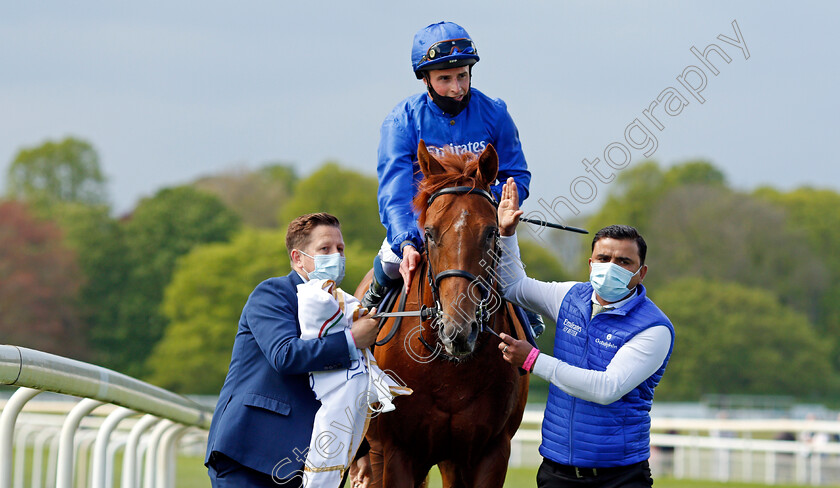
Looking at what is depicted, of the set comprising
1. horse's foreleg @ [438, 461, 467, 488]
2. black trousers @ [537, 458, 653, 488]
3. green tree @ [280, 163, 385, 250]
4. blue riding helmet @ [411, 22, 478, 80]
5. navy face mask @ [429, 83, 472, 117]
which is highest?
green tree @ [280, 163, 385, 250]

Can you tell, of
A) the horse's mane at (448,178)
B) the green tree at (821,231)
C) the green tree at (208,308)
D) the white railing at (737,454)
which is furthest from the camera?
the green tree at (821,231)

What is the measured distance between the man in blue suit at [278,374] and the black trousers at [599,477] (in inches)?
40.4

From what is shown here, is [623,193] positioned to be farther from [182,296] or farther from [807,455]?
[807,455]

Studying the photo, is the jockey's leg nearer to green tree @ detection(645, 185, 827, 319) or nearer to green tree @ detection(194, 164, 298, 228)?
green tree @ detection(645, 185, 827, 319)

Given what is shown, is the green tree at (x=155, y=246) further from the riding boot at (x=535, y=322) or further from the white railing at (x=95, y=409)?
the riding boot at (x=535, y=322)

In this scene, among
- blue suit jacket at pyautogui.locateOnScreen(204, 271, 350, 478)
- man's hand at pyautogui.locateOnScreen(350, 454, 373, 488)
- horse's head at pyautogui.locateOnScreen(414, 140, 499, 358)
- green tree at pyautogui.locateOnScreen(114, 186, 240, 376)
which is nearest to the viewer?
blue suit jacket at pyautogui.locateOnScreen(204, 271, 350, 478)

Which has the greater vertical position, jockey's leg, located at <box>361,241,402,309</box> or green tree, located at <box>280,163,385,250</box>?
green tree, located at <box>280,163,385,250</box>

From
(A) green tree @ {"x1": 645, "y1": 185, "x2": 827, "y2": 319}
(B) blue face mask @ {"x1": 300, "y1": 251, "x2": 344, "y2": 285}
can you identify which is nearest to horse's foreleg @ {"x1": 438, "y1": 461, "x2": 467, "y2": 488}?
(B) blue face mask @ {"x1": 300, "y1": 251, "x2": 344, "y2": 285}

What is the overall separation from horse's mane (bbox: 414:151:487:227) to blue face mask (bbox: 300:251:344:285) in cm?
67

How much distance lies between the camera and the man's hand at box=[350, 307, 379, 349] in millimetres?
3750

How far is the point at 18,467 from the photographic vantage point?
6824mm

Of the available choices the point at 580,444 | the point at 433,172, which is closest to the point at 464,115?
the point at 433,172

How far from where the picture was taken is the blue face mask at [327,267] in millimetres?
3744

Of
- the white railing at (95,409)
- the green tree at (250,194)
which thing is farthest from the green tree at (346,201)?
the white railing at (95,409)
